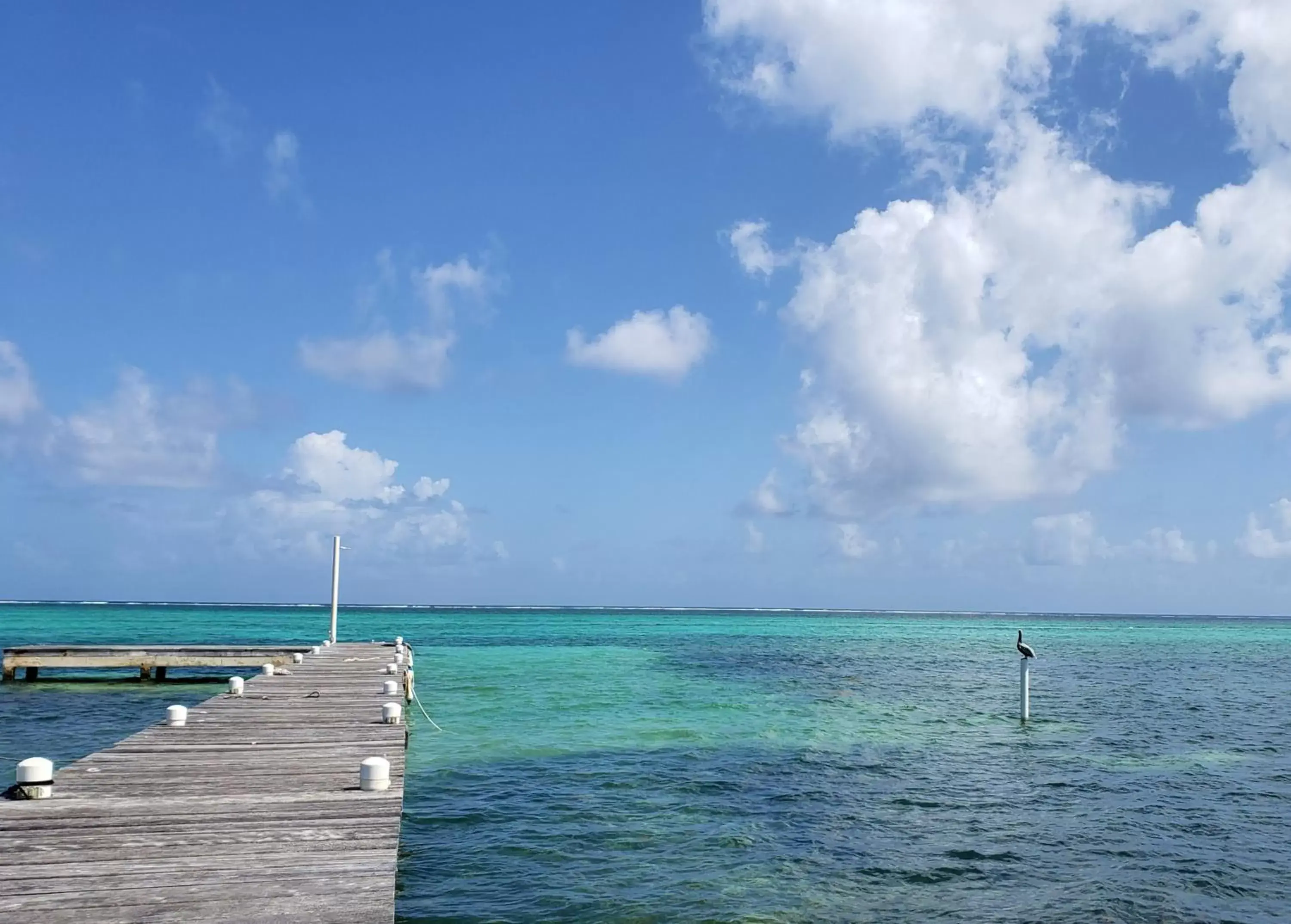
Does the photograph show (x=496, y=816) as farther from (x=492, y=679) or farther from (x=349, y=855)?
(x=492, y=679)

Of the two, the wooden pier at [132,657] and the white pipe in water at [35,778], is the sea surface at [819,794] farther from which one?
the white pipe in water at [35,778]

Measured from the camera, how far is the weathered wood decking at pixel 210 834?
6.36 meters

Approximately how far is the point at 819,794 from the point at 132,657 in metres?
27.3

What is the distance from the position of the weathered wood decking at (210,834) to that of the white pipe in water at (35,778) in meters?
0.10

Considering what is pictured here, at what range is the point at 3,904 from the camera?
6203 mm

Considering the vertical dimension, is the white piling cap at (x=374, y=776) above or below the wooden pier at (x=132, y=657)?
above

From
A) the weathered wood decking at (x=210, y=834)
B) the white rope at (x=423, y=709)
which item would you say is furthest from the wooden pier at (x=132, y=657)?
the weathered wood decking at (x=210, y=834)

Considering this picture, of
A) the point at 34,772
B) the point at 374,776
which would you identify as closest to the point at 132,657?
the point at 34,772

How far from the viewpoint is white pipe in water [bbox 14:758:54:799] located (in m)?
8.85

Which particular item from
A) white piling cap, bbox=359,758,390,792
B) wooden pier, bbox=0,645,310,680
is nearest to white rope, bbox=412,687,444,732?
wooden pier, bbox=0,645,310,680

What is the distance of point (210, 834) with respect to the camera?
801 cm

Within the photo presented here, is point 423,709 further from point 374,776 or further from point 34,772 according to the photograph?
point 34,772

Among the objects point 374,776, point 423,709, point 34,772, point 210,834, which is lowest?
point 423,709

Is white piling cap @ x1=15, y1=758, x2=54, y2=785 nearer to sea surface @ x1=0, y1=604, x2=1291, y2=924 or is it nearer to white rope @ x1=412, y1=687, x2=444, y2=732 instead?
sea surface @ x1=0, y1=604, x2=1291, y2=924
